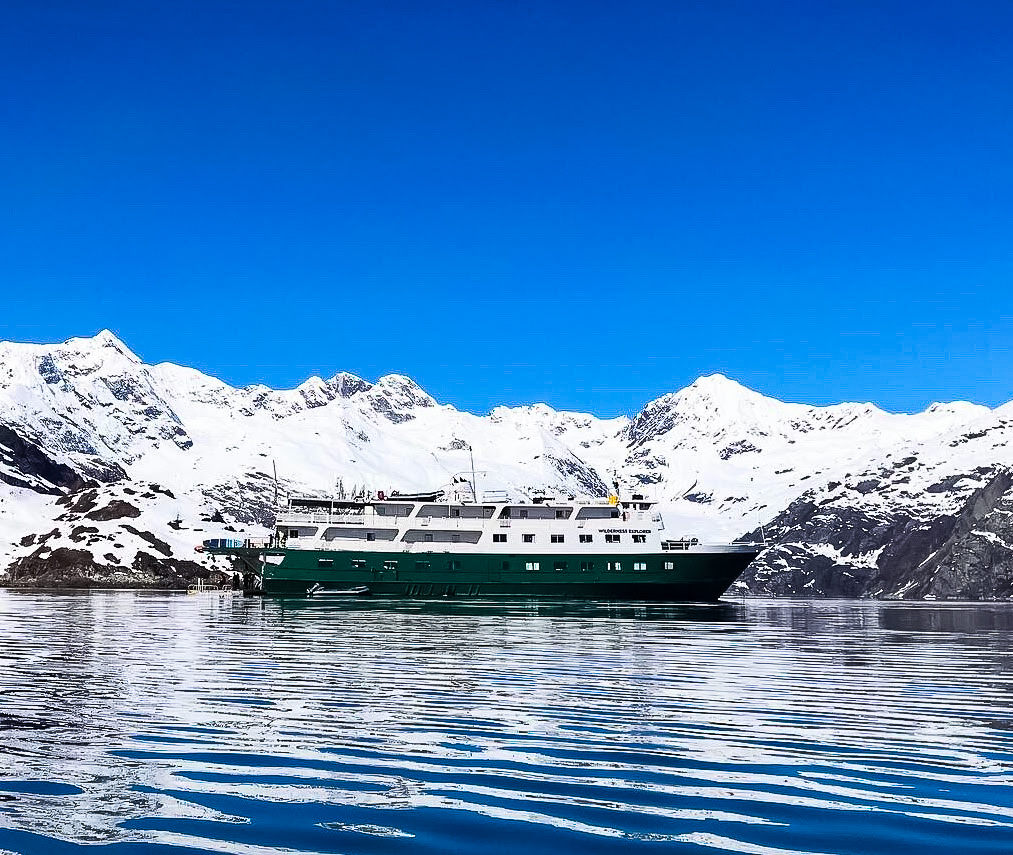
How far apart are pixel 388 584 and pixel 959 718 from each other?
3271 inches

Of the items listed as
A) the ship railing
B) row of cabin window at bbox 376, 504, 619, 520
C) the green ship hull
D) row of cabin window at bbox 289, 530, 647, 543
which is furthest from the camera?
row of cabin window at bbox 376, 504, 619, 520

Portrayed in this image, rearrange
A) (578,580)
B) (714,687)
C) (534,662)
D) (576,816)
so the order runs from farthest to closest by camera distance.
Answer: (578,580) < (534,662) < (714,687) < (576,816)

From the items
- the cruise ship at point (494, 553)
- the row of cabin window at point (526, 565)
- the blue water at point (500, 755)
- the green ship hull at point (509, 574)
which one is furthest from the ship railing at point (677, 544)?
the blue water at point (500, 755)

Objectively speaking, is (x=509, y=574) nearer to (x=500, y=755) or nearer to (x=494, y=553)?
(x=494, y=553)

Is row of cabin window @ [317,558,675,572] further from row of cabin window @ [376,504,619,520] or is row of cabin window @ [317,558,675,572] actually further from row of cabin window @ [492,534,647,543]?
row of cabin window @ [376,504,619,520]

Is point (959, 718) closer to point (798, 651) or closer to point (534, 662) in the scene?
point (534, 662)

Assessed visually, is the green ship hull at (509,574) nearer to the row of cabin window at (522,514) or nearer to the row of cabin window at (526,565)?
the row of cabin window at (526,565)

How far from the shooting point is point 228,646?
41.1 meters

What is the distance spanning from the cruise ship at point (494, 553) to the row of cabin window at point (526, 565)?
0.09 meters

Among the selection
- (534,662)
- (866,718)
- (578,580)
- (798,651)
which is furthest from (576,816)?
(578,580)

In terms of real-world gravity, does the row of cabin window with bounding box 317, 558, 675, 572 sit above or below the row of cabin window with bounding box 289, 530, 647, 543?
below

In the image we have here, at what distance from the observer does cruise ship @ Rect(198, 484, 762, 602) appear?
3917 inches

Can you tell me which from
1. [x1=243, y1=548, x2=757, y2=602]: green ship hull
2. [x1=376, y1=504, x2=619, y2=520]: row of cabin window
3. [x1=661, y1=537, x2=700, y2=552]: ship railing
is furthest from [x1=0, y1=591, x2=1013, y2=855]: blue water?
[x1=376, y1=504, x2=619, y2=520]: row of cabin window

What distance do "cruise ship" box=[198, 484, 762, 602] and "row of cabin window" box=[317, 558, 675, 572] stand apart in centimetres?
9
